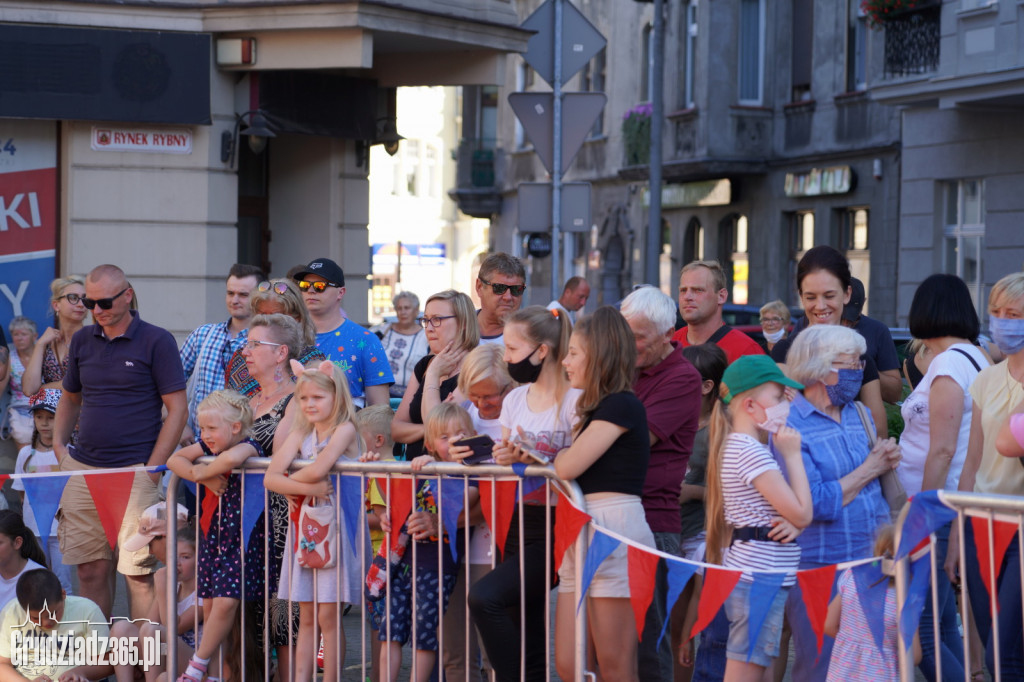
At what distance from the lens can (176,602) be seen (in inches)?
248

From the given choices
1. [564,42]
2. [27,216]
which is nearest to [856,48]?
[564,42]

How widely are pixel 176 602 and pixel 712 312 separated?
2913 mm

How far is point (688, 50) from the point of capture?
30.2 metres

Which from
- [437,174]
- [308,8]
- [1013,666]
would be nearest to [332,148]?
[308,8]

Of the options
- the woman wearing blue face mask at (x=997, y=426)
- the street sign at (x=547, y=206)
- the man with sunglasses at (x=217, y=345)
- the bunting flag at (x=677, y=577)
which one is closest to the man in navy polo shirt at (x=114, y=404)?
the man with sunglasses at (x=217, y=345)

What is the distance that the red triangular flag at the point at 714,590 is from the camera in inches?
193

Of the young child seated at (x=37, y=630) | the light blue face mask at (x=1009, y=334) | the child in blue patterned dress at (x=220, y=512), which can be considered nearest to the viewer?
the light blue face mask at (x=1009, y=334)

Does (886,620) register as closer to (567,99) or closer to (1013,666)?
(1013,666)

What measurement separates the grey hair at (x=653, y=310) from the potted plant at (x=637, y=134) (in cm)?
2634

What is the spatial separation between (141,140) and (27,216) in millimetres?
1203

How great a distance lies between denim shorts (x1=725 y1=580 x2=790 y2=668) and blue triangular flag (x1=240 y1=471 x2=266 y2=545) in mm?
2199

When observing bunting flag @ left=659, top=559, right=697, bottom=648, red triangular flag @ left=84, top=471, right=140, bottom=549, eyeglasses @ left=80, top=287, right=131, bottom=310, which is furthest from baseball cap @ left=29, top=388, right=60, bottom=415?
bunting flag @ left=659, top=559, right=697, bottom=648

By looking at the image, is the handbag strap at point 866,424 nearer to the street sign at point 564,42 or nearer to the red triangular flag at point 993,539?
the red triangular flag at point 993,539

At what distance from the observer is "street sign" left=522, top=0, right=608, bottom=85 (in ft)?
36.5
